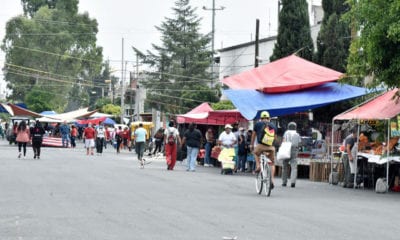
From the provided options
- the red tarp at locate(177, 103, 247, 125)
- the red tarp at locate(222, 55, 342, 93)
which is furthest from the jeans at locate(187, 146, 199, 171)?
the red tarp at locate(177, 103, 247, 125)

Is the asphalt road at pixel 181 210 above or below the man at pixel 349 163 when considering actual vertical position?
below

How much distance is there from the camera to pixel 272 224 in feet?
42.4

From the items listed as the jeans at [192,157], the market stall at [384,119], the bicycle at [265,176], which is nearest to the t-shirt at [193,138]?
the jeans at [192,157]

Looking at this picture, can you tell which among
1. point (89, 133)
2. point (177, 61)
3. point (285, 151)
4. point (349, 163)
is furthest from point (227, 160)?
point (177, 61)

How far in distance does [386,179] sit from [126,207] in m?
9.67

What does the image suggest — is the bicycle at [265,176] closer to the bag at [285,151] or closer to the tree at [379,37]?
the tree at [379,37]

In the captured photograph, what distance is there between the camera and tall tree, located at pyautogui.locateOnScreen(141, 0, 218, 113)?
82.4 m

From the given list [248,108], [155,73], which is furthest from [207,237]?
[155,73]

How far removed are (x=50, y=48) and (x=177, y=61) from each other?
12.5 meters

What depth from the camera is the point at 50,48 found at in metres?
86.0

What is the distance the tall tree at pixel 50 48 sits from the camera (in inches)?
3359

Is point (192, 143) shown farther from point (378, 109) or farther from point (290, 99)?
point (378, 109)

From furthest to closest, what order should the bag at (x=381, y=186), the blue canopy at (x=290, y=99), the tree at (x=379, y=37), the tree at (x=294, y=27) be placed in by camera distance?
the tree at (x=294, y=27) → the blue canopy at (x=290, y=99) → the bag at (x=381, y=186) → the tree at (x=379, y=37)

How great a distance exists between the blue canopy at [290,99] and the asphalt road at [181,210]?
23.1 ft
